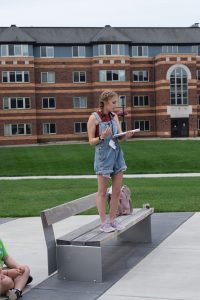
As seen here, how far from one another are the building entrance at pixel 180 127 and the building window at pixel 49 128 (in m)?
13.9

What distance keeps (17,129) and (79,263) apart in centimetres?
5043

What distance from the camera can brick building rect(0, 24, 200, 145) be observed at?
55000 millimetres

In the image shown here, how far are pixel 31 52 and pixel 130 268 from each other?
50.9 metres

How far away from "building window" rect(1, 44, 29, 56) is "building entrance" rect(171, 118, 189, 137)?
61.7 ft

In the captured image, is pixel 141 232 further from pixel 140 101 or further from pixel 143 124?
pixel 140 101

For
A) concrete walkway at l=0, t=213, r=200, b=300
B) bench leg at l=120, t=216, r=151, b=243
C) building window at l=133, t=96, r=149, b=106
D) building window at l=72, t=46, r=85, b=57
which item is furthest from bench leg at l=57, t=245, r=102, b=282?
building window at l=133, t=96, r=149, b=106

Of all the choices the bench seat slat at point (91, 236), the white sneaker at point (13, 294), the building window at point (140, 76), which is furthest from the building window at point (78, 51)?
the white sneaker at point (13, 294)

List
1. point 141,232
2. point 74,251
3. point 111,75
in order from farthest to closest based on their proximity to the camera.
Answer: point 111,75
point 141,232
point 74,251

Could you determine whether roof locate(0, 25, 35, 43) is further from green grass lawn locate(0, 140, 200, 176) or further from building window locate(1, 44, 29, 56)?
green grass lawn locate(0, 140, 200, 176)

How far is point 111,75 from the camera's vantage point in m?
56.0

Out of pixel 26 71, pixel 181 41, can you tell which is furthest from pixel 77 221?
pixel 181 41

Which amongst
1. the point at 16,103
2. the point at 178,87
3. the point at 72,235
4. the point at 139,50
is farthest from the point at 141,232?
the point at 139,50

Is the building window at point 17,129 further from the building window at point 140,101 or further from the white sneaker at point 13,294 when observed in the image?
the white sneaker at point 13,294

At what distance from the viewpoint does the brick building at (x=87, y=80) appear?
5500 centimetres
